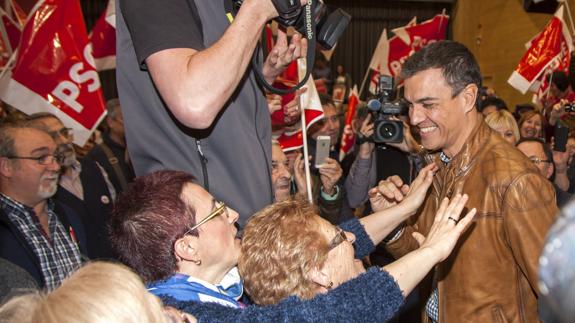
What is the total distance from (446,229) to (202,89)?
878 millimetres

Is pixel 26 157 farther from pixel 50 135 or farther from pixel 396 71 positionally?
pixel 396 71

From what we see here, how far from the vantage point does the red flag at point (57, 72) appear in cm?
383

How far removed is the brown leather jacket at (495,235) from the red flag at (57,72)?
2798mm

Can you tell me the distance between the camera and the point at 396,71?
286 inches

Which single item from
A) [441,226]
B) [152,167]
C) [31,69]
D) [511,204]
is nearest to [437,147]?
[511,204]

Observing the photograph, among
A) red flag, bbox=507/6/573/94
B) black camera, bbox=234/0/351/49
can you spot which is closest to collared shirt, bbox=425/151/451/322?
black camera, bbox=234/0/351/49

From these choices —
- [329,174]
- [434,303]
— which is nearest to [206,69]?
[434,303]

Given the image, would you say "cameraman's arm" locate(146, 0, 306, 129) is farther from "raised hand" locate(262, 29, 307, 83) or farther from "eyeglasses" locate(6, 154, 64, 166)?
"eyeglasses" locate(6, 154, 64, 166)

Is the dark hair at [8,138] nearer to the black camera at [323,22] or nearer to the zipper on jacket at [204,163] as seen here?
the zipper on jacket at [204,163]

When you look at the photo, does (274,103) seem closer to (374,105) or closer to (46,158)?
(374,105)

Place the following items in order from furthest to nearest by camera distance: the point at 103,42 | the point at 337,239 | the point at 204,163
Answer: the point at 103,42 < the point at 337,239 < the point at 204,163

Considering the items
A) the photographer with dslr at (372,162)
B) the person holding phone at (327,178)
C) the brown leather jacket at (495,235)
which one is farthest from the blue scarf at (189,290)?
the photographer with dslr at (372,162)

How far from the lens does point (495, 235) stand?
6.79 feet

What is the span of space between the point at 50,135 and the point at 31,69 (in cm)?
87
